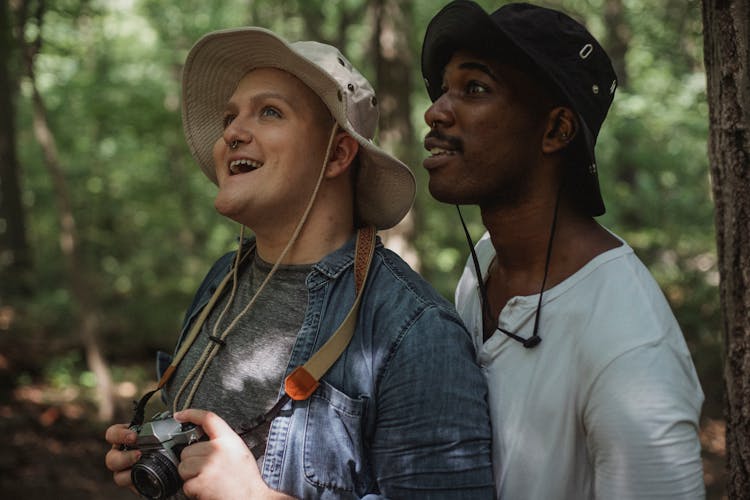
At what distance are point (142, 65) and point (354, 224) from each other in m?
14.3

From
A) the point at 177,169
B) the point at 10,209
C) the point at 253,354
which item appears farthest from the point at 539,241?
the point at 177,169

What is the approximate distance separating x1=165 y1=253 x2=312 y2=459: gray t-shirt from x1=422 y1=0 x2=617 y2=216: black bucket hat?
2.90 ft

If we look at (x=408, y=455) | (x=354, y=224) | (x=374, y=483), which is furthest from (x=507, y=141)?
(x=374, y=483)

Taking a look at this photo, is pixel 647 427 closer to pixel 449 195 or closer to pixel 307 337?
pixel 449 195

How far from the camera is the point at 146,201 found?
12.1m

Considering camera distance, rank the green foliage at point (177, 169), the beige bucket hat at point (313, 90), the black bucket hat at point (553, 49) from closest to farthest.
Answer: the black bucket hat at point (553, 49) < the beige bucket hat at point (313, 90) < the green foliage at point (177, 169)

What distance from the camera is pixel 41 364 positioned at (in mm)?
8273

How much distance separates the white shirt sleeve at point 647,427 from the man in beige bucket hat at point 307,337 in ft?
1.10

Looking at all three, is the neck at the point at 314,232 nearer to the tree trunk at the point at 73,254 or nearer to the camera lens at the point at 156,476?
the camera lens at the point at 156,476

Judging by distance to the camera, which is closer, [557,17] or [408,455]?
[408,455]

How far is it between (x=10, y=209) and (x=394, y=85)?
26.7 feet

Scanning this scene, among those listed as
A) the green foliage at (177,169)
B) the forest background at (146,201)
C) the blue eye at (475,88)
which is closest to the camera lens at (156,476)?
the blue eye at (475,88)

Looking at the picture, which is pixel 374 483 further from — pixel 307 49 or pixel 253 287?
pixel 307 49

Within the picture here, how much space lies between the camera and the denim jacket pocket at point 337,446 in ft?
6.40
